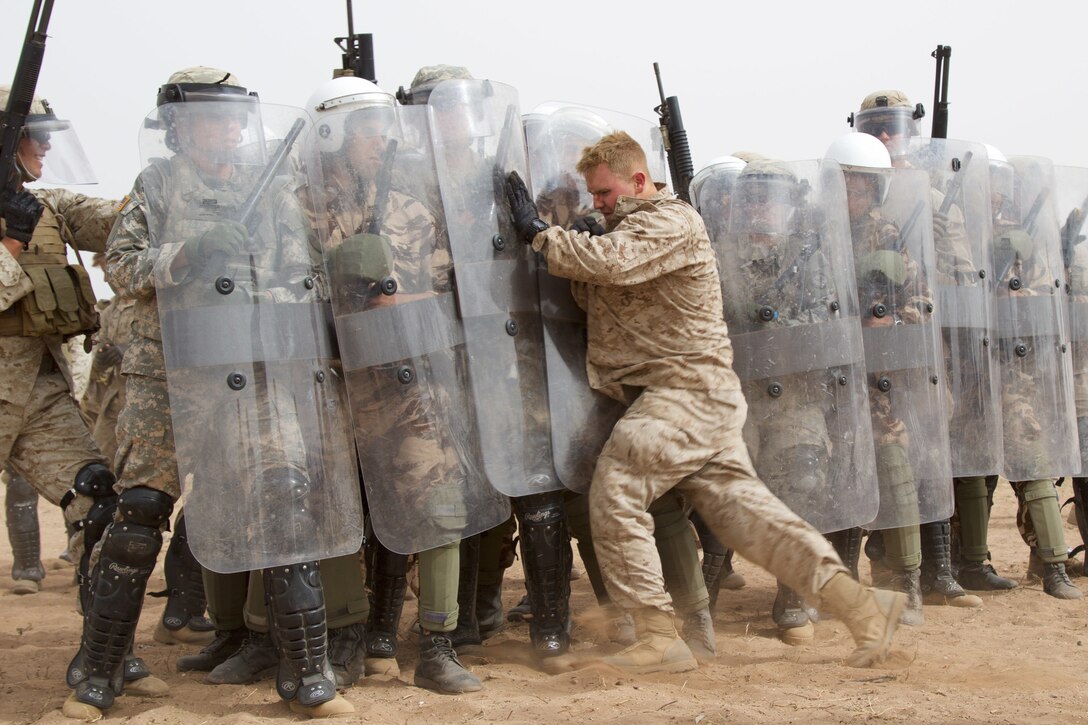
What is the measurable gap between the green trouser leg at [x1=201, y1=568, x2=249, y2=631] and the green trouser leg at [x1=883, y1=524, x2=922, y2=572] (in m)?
2.96

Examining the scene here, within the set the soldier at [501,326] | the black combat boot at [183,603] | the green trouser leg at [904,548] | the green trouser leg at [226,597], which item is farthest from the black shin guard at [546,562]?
the green trouser leg at [904,548]

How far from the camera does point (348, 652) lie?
454cm

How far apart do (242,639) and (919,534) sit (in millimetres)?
3151

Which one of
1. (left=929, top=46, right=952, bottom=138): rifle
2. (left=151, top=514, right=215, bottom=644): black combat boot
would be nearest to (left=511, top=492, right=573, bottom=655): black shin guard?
(left=151, top=514, right=215, bottom=644): black combat boot

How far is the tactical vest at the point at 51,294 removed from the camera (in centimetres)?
481

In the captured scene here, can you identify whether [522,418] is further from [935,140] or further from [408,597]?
[935,140]

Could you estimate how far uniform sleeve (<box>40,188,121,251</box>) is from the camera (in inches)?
202

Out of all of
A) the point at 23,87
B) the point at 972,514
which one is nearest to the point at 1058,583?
the point at 972,514

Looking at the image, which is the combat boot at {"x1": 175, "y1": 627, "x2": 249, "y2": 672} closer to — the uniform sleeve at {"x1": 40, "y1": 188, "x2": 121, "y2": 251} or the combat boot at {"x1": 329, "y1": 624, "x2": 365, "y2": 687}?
the combat boot at {"x1": 329, "y1": 624, "x2": 365, "y2": 687}

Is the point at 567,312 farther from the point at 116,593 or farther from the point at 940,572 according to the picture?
the point at 940,572

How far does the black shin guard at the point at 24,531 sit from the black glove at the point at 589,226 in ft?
13.1

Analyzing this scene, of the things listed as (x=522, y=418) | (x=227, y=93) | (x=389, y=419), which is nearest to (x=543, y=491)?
(x=522, y=418)

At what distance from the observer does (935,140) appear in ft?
19.6

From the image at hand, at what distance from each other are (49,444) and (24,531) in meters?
2.56
